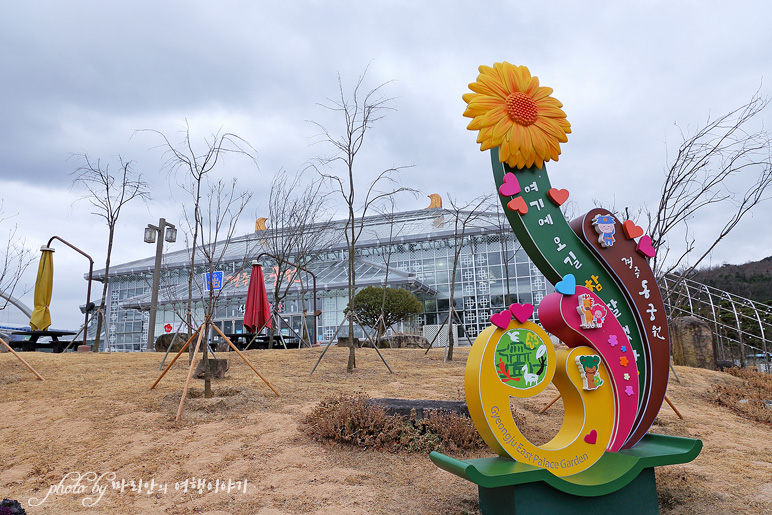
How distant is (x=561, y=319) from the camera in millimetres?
4117

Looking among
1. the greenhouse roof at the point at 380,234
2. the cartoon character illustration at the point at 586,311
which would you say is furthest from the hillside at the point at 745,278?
the cartoon character illustration at the point at 586,311

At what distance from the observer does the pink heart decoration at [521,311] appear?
3.87m

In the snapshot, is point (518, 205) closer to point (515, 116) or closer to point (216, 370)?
point (515, 116)

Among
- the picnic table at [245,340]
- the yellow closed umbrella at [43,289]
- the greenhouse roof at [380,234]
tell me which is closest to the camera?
the yellow closed umbrella at [43,289]

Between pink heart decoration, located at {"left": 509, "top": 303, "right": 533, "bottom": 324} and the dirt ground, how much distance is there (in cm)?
173

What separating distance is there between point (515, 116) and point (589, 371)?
2.30 meters

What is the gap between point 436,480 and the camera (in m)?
4.91

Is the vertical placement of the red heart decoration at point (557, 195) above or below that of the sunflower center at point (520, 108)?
below

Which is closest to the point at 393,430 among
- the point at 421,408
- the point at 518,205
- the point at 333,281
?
the point at 421,408

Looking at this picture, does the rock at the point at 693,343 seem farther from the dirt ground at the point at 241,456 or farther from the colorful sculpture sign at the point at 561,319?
the colorful sculpture sign at the point at 561,319

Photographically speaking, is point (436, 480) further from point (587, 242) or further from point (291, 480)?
point (587, 242)

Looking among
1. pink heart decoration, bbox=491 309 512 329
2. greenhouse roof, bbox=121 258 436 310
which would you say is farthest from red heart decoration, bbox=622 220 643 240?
greenhouse roof, bbox=121 258 436 310

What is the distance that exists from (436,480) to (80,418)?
15.0 ft

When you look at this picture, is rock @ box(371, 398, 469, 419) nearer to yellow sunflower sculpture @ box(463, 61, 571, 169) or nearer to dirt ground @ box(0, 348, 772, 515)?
dirt ground @ box(0, 348, 772, 515)
